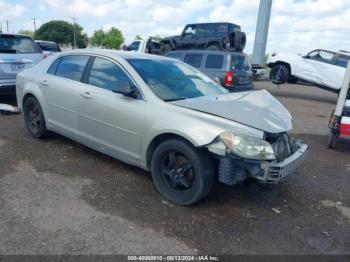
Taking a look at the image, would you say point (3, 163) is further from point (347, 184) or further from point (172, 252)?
point (347, 184)

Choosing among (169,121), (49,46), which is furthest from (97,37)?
(169,121)

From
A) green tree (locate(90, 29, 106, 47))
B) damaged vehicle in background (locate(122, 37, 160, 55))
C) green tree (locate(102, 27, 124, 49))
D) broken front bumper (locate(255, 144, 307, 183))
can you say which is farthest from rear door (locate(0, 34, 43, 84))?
green tree (locate(90, 29, 106, 47))

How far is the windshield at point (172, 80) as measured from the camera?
12.6 feet

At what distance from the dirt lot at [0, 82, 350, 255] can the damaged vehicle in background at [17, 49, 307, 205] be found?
0.34 metres

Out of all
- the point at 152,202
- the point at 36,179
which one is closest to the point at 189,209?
the point at 152,202

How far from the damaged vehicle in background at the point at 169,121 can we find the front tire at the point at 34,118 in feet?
0.71

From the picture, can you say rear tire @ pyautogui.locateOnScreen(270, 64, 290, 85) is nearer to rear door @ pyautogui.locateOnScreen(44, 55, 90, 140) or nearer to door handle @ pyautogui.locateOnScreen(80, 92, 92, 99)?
rear door @ pyautogui.locateOnScreen(44, 55, 90, 140)

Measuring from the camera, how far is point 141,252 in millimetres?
2709

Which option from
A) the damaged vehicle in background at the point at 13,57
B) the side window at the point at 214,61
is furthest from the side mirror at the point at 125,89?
the side window at the point at 214,61

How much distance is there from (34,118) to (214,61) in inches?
258

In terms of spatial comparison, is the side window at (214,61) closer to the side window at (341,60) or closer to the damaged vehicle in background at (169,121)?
the side window at (341,60)

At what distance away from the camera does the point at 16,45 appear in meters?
7.96

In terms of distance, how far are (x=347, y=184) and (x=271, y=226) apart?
6.17 feet

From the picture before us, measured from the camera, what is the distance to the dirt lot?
283cm
